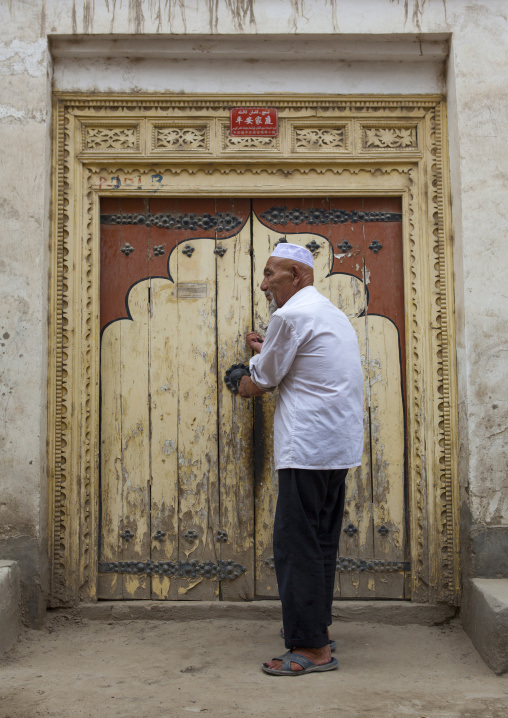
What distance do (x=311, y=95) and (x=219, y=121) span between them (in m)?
0.54

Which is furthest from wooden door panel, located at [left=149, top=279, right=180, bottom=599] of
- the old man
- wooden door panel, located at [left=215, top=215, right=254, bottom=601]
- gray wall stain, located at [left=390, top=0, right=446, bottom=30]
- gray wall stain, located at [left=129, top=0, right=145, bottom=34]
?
gray wall stain, located at [left=390, top=0, right=446, bottom=30]

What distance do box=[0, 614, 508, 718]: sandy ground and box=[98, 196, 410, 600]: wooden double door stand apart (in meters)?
0.29

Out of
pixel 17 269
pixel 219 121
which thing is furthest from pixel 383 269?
pixel 17 269

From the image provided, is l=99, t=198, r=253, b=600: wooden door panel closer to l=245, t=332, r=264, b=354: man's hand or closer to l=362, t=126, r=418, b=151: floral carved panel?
l=245, t=332, r=264, b=354: man's hand

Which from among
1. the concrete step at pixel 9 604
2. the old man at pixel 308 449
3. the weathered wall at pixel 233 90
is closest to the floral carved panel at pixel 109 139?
the weathered wall at pixel 233 90

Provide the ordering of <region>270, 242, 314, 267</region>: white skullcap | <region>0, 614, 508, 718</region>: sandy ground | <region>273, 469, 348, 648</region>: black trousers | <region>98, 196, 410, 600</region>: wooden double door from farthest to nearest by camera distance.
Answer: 1. <region>98, 196, 410, 600</region>: wooden double door
2. <region>270, 242, 314, 267</region>: white skullcap
3. <region>273, 469, 348, 648</region>: black trousers
4. <region>0, 614, 508, 718</region>: sandy ground

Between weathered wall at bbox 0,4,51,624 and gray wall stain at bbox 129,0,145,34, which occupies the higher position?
gray wall stain at bbox 129,0,145,34

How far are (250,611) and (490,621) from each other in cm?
125

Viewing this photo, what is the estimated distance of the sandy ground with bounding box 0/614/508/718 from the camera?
2.63 m

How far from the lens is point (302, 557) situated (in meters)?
2.94

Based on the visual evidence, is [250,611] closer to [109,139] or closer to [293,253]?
[293,253]

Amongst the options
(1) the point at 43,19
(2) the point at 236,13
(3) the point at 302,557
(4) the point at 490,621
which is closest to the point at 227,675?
(3) the point at 302,557

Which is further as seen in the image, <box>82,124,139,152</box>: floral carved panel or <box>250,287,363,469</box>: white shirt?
<box>82,124,139,152</box>: floral carved panel

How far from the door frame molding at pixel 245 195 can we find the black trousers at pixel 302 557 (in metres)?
0.95
